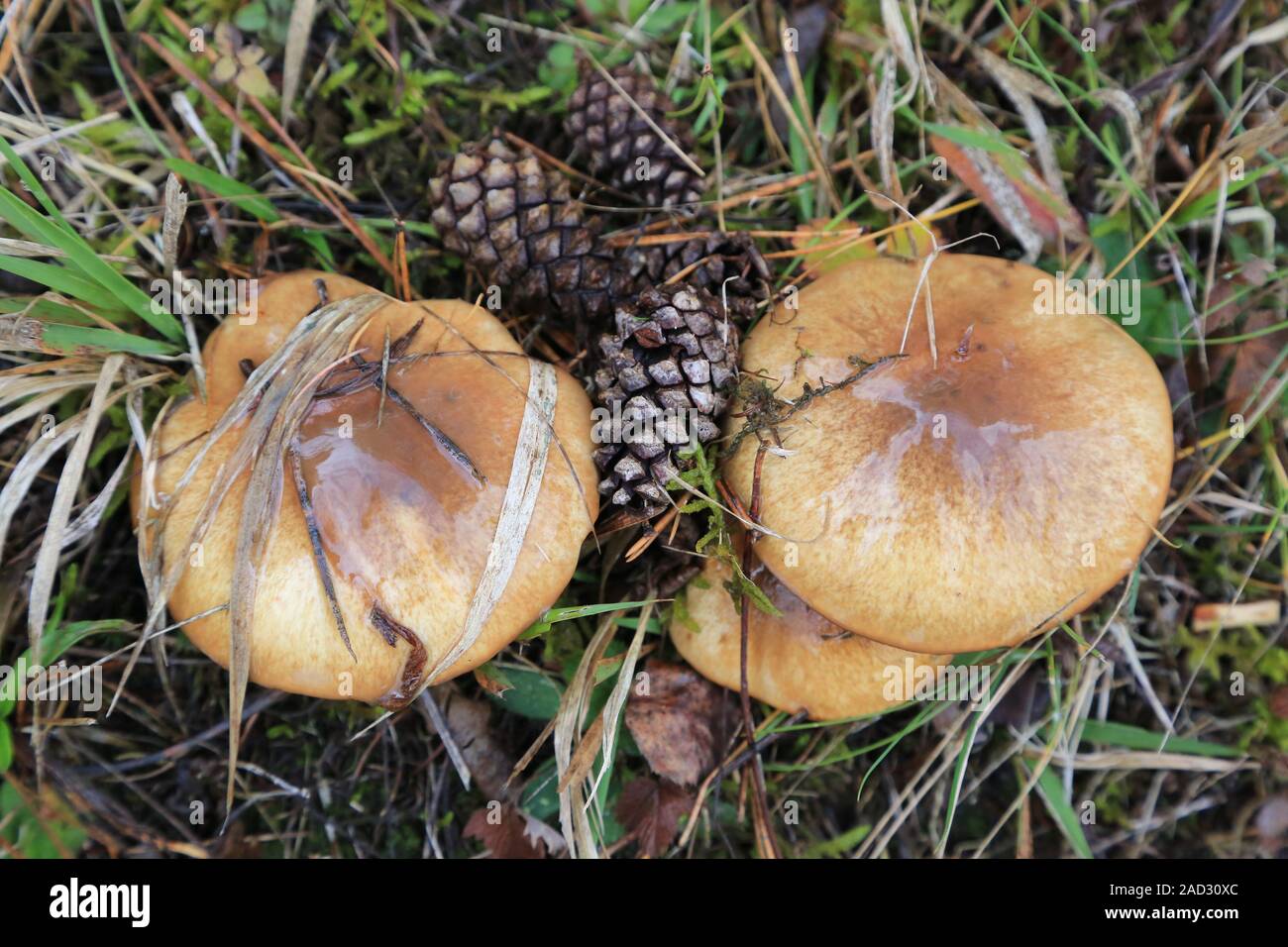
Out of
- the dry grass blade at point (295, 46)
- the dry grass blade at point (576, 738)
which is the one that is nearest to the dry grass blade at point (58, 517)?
the dry grass blade at point (295, 46)

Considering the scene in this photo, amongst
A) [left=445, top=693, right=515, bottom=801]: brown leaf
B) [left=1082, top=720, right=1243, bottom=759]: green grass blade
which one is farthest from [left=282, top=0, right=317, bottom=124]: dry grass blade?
[left=1082, top=720, right=1243, bottom=759]: green grass blade

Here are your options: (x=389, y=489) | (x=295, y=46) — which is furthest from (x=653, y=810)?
(x=295, y=46)

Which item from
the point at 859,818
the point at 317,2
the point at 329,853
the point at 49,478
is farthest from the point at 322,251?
the point at 859,818

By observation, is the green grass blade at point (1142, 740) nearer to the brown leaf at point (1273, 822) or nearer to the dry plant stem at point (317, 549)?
the brown leaf at point (1273, 822)

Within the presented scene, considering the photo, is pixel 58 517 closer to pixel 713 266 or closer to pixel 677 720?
pixel 677 720

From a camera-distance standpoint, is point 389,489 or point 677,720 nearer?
point 389,489
